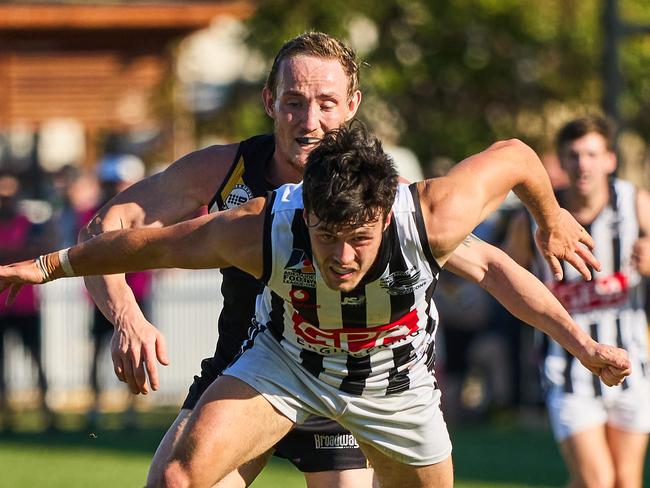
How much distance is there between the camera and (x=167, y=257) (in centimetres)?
477

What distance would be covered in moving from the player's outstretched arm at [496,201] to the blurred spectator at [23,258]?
321 inches

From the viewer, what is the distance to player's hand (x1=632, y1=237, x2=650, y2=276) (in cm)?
741

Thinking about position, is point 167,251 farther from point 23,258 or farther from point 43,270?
point 23,258

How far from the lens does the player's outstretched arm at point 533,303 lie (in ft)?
16.8

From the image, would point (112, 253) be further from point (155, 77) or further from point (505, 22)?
point (155, 77)

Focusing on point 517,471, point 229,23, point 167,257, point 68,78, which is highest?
point 229,23

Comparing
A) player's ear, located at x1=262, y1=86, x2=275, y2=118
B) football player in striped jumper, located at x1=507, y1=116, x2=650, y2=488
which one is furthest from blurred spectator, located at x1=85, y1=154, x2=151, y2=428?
player's ear, located at x1=262, y1=86, x2=275, y2=118

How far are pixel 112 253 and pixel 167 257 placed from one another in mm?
190

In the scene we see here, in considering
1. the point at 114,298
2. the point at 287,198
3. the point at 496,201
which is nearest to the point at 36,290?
the point at 114,298

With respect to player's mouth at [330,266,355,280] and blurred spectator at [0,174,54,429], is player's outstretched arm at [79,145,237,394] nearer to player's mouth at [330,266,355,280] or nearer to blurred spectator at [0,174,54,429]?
player's mouth at [330,266,355,280]

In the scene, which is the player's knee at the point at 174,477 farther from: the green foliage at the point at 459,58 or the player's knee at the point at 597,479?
the green foliage at the point at 459,58

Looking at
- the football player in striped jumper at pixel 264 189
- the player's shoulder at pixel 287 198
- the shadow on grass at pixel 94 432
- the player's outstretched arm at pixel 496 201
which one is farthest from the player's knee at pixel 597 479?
the shadow on grass at pixel 94 432

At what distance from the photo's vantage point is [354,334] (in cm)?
499

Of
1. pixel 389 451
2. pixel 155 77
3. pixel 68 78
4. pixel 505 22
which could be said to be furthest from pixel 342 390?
pixel 155 77
